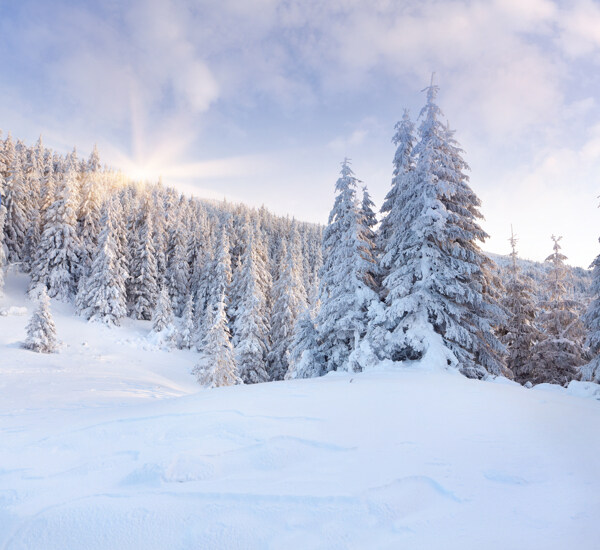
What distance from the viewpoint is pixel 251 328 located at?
3017cm

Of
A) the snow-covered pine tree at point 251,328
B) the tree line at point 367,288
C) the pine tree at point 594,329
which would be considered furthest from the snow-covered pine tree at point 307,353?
the snow-covered pine tree at point 251,328

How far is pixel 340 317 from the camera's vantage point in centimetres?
1430

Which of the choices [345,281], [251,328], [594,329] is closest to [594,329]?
[594,329]

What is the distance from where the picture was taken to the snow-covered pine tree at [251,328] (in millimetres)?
29047

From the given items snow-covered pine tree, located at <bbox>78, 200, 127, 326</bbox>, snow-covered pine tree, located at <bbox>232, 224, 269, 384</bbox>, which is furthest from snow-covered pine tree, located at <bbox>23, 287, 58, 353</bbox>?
snow-covered pine tree, located at <bbox>232, 224, 269, 384</bbox>

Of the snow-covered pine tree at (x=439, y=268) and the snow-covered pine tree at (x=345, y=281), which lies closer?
the snow-covered pine tree at (x=439, y=268)

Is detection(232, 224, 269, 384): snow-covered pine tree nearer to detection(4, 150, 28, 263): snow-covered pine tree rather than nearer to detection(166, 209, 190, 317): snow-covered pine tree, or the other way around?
detection(166, 209, 190, 317): snow-covered pine tree

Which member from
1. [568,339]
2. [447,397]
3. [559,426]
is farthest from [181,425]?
[568,339]

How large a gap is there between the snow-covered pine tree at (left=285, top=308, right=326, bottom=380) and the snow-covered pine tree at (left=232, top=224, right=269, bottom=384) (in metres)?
14.3

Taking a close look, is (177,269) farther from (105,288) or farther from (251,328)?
(251,328)

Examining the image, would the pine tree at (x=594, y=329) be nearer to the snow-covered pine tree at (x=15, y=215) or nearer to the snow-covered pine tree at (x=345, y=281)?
the snow-covered pine tree at (x=345, y=281)

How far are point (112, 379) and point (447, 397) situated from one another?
18.5 metres

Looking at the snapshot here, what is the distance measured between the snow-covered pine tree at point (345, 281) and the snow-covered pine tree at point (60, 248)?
3134 cm

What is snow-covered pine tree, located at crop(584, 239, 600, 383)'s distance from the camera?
12.9 metres
